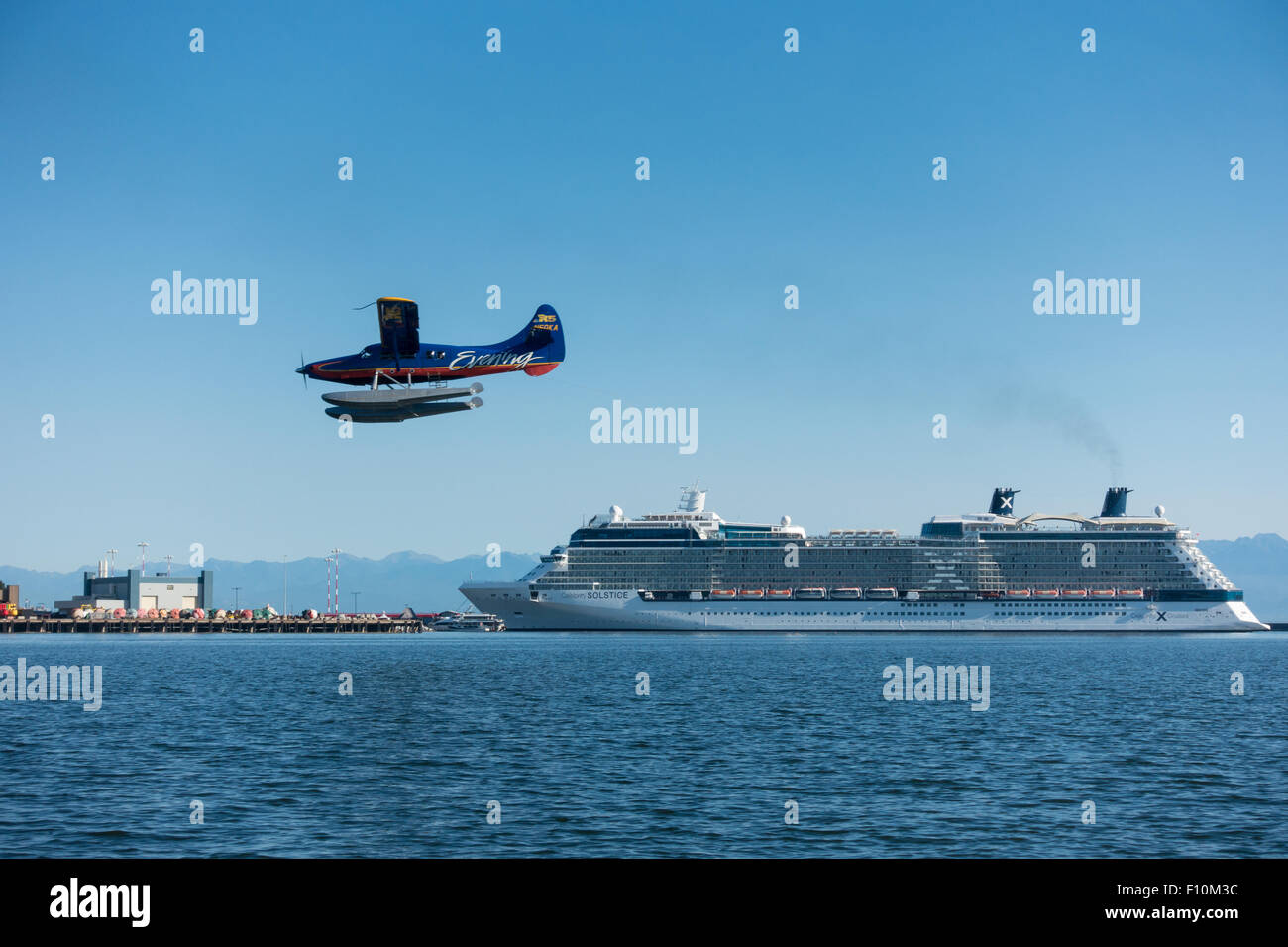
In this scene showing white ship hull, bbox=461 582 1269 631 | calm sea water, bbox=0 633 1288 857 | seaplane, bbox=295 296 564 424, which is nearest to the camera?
calm sea water, bbox=0 633 1288 857

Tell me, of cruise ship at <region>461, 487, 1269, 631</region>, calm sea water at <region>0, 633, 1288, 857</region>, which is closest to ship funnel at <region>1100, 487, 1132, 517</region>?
cruise ship at <region>461, 487, 1269, 631</region>

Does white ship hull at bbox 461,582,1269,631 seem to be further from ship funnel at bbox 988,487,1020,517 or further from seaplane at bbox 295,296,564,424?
seaplane at bbox 295,296,564,424

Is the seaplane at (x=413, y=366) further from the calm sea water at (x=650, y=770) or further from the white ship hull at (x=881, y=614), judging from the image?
the white ship hull at (x=881, y=614)

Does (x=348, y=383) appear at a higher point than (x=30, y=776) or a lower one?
higher

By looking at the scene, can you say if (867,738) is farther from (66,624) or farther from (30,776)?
(66,624)
